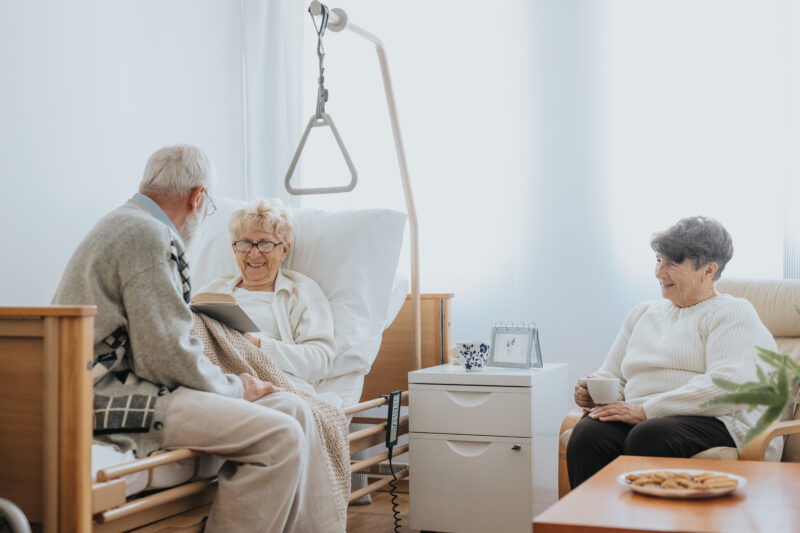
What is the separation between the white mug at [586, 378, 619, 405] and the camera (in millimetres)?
2137

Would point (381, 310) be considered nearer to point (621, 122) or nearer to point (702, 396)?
point (702, 396)

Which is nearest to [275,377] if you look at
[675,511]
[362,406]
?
[362,406]

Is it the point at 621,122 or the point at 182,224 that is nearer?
the point at 182,224

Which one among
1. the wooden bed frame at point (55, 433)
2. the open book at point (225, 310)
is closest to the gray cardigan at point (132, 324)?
the wooden bed frame at point (55, 433)

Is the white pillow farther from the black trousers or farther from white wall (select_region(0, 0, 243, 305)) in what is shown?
the black trousers

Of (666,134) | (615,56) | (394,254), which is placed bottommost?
(394,254)

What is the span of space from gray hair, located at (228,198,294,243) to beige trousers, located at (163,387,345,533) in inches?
A: 35.7

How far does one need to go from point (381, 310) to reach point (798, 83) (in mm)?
1597

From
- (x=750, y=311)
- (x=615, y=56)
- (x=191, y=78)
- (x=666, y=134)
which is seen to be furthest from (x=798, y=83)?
(x=191, y=78)

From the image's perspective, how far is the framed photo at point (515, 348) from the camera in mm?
2564

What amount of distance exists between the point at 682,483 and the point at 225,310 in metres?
1.11

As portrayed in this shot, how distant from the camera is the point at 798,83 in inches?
107

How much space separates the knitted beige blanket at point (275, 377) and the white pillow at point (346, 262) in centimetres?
39

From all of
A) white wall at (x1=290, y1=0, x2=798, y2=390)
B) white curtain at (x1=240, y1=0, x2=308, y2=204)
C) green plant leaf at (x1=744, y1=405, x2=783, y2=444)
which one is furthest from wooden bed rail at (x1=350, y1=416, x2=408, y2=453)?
green plant leaf at (x1=744, y1=405, x2=783, y2=444)
